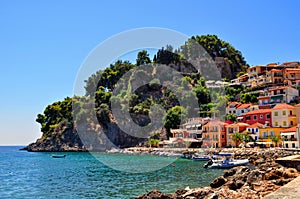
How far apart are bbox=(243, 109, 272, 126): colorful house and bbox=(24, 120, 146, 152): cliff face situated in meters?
27.1

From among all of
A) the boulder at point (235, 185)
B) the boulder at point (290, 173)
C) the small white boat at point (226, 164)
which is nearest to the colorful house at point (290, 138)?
the small white boat at point (226, 164)

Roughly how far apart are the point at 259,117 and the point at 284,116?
4.79 m

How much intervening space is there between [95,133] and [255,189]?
77336 millimetres

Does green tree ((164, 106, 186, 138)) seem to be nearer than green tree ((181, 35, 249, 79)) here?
Yes

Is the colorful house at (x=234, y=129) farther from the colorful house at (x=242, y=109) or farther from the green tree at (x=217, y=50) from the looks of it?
the green tree at (x=217, y=50)

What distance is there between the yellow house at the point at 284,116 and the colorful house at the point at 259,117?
3.08ft

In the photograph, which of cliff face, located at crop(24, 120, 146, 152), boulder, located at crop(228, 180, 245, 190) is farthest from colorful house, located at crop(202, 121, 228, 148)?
boulder, located at crop(228, 180, 245, 190)

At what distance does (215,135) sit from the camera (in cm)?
5941

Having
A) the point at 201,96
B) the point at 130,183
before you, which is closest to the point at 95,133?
the point at 201,96

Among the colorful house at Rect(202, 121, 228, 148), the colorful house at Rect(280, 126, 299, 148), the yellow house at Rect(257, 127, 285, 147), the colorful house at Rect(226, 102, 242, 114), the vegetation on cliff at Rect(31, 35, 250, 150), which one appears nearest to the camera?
the colorful house at Rect(280, 126, 299, 148)

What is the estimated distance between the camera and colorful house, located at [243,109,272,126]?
56844 millimetres

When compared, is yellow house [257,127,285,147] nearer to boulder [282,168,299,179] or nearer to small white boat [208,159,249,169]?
small white boat [208,159,249,169]

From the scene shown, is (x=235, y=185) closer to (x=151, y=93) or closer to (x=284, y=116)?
(x=284, y=116)

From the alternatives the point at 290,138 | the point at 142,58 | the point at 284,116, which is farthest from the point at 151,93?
the point at 290,138
